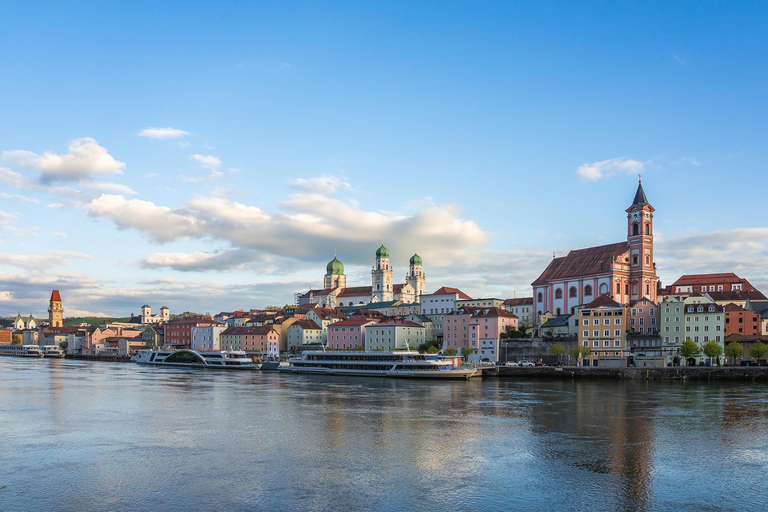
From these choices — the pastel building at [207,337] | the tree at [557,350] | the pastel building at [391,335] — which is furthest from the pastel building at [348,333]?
the tree at [557,350]

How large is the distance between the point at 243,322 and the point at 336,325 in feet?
113

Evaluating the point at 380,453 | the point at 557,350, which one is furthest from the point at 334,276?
the point at 380,453

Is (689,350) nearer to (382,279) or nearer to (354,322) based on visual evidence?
(354,322)

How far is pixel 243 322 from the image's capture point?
426 feet

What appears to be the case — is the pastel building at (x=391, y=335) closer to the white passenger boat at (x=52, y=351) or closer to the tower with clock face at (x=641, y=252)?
the tower with clock face at (x=641, y=252)

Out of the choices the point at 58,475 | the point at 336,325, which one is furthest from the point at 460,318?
the point at 58,475

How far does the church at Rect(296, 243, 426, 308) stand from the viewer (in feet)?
515

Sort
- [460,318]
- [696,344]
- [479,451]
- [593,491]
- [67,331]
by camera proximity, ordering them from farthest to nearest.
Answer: [67,331] < [460,318] < [696,344] < [479,451] < [593,491]

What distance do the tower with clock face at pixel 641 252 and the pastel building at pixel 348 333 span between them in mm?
36500

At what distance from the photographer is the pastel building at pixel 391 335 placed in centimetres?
9362

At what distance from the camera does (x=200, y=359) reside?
9350cm

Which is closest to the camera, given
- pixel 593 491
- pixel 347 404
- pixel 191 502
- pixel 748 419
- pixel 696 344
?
pixel 191 502

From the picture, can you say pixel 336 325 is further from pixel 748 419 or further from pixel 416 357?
pixel 748 419

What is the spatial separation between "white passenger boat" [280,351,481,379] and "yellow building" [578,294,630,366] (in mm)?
14425
